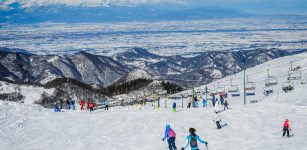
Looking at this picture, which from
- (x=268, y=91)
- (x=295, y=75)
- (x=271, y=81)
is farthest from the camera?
(x=271, y=81)

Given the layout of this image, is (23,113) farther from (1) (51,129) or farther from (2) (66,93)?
(2) (66,93)

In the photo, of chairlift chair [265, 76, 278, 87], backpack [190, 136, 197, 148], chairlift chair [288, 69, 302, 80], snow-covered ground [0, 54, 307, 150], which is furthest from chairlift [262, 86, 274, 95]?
backpack [190, 136, 197, 148]

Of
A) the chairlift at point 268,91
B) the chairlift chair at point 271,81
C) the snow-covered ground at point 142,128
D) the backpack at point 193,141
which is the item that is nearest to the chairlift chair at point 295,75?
the chairlift chair at point 271,81

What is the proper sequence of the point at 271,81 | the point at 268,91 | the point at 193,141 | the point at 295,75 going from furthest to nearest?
the point at 271,81 → the point at 295,75 → the point at 268,91 → the point at 193,141

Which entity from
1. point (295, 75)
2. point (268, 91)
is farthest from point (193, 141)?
point (295, 75)

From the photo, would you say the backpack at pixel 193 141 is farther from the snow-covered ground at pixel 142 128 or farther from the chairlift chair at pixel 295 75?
the chairlift chair at pixel 295 75

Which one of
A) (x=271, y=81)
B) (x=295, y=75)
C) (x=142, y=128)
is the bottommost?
(x=142, y=128)

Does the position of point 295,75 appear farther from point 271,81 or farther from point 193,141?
point 193,141

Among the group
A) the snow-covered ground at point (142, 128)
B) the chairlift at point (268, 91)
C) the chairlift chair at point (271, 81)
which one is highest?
the chairlift chair at point (271, 81)

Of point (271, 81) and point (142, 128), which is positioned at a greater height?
point (271, 81)
